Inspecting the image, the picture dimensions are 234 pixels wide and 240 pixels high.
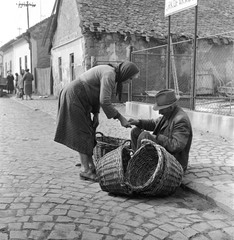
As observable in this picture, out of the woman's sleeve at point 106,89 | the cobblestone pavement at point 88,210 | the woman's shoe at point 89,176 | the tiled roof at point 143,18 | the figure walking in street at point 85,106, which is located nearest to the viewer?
the cobblestone pavement at point 88,210

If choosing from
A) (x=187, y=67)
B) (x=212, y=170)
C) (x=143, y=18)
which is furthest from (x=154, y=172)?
(x=143, y=18)

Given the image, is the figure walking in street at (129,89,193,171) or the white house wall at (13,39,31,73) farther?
the white house wall at (13,39,31,73)

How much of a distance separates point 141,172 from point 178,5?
18.0 feet

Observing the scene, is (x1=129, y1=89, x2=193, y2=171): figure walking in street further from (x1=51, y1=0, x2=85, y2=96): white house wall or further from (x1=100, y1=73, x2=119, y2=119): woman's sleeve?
(x1=51, y1=0, x2=85, y2=96): white house wall

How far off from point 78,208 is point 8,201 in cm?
80

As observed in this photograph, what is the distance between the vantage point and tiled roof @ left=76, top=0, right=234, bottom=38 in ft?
53.4

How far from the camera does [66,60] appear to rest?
1986 cm

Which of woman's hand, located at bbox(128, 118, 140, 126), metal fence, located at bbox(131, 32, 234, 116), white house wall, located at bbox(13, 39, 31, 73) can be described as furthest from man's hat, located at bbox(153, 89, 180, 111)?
white house wall, located at bbox(13, 39, 31, 73)

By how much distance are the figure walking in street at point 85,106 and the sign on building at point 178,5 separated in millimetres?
4226

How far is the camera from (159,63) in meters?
16.6

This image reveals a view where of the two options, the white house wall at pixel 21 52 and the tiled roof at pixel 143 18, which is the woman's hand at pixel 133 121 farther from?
the white house wall at pixel 21 52

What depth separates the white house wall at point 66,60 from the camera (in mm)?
17237

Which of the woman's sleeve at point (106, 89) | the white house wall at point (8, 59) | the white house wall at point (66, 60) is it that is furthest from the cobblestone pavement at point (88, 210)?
the white house wall at point (8, 59)

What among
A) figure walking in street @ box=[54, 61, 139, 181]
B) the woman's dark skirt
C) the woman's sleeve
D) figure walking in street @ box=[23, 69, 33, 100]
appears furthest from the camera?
figure walking in street @ box=[23, 69, 33, 100]
